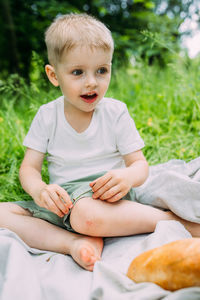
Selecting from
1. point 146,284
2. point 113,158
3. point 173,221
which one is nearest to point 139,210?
point 173,221

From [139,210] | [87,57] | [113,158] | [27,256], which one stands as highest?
[87,57]

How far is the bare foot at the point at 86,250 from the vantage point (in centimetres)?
117

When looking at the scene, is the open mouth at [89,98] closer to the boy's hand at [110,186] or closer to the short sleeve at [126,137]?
the short sleeve at [126,137]

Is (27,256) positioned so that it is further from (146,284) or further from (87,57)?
(87,57)

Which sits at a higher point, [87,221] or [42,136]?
[42,136]

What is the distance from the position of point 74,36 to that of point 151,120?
3.70 ft

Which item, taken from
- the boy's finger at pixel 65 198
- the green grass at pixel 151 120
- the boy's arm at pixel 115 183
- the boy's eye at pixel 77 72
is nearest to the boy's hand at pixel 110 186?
the boy's arm at pixel 115 183

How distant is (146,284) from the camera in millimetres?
979

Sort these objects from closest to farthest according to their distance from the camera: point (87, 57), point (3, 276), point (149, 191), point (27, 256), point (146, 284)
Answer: point (146, 284)
point (3, 276)
point (27, 256)
point (87, 57)
point (149, 191)

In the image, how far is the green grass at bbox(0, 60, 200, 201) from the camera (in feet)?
6.70

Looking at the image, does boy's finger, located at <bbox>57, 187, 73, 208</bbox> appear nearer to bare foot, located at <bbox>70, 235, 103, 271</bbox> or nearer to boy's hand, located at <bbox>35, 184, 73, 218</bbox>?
boy's hand, located at <bbox>35, 184, 73, 218</bbox>

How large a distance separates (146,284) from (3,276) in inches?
18.6

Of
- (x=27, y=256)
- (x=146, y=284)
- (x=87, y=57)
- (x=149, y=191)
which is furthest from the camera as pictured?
(x=149, y=191)

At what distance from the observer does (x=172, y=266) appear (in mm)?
958
